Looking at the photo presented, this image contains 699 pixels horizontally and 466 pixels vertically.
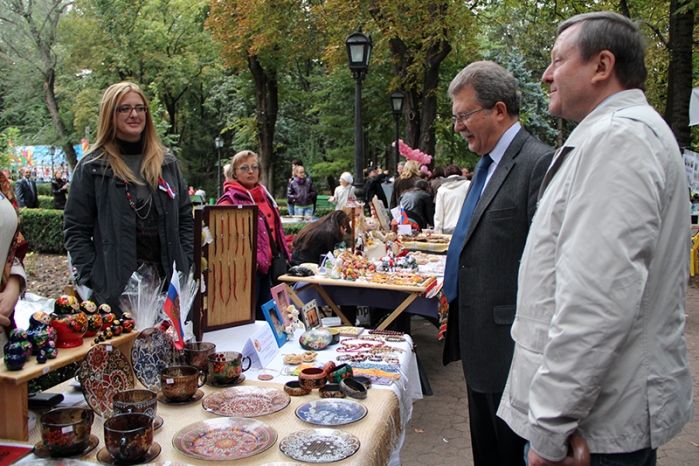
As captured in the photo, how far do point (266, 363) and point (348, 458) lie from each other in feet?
2.86

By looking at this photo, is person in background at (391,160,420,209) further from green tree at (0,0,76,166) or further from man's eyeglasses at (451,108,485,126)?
green tree at (0,0,76,166)

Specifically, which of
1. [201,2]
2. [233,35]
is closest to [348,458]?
[233,35]

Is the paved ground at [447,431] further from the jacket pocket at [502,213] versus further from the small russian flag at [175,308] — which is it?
the jacket pocket at [502,213]

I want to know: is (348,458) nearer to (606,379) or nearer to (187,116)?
(606,379)

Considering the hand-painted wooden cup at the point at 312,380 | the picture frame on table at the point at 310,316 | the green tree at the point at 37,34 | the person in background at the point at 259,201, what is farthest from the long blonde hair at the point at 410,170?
the green tree at the point at 37,34

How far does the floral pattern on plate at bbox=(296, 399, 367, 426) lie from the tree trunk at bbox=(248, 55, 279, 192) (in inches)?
681

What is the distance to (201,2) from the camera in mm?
21328

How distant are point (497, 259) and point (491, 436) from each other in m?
0.70

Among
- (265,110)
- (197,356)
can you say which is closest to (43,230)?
(265,110)

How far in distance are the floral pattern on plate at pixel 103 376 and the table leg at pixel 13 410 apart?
0.17 metres

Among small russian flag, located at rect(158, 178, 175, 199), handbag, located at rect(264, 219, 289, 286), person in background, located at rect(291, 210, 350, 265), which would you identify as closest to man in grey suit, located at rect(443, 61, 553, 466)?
small russian flag, located at rect(158, 178, 175, 199)

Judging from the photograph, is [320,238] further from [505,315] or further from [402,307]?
[505,315]

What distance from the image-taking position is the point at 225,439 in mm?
1567

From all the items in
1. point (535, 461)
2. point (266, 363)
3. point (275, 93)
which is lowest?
point (266, 363)
